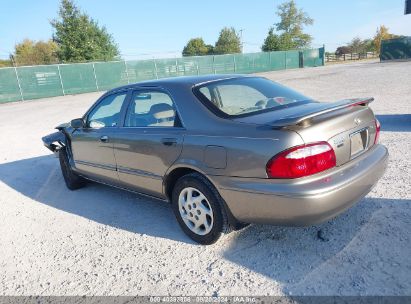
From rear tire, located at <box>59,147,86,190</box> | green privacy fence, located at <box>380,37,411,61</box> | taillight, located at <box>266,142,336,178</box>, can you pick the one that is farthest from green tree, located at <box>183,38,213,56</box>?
taillight, located at <box>266,142,336,178</box>

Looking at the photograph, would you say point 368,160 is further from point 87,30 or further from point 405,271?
point 87,30

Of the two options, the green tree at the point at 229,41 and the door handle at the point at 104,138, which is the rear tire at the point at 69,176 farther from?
the green tree at the point at 229,41

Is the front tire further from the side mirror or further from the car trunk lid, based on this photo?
the side mirror

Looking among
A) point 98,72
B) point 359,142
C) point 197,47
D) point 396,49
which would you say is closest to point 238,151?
point 359,142

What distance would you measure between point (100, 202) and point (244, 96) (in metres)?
2.50

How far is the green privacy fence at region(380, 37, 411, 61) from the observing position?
42.0 metres

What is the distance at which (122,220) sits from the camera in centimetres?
404

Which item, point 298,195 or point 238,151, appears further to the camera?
point 238,151

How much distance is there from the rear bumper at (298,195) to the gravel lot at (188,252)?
1.38 ft

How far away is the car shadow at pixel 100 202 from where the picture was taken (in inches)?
151

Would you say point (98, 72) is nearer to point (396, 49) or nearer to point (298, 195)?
point (298, 195)

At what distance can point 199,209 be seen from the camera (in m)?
3.22

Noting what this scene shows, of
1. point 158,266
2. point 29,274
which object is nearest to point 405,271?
point 158,266

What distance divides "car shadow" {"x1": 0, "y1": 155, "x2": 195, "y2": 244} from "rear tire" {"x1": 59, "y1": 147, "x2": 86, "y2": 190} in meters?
0.09
